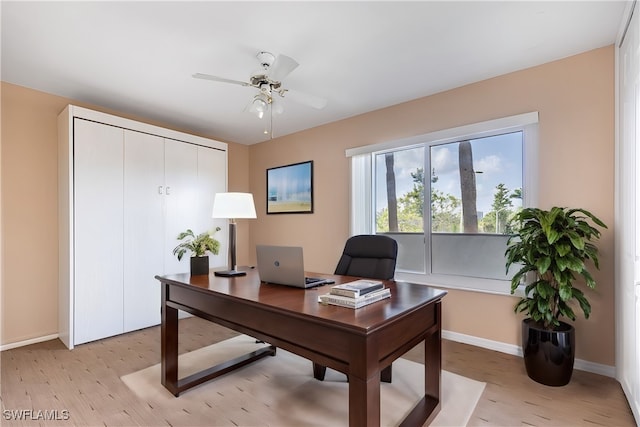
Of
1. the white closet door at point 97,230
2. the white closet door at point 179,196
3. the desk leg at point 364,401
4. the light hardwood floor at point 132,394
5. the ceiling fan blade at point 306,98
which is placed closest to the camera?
the desk leg at point 364,401

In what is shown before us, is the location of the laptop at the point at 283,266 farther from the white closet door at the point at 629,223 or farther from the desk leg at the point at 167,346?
the white closet door at the point at 629,223

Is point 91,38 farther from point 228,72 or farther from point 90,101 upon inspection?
point 90,101

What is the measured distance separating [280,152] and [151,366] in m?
3.15

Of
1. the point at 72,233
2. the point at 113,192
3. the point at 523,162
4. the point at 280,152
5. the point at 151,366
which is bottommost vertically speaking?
the point at 151,366

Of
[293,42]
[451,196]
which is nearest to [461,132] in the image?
[451,196]

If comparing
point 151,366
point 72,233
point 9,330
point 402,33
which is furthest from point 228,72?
point 9,330

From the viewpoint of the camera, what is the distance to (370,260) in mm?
2412

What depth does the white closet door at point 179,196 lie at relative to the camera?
3.70 meters

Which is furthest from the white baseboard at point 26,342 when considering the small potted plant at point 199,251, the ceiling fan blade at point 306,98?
the ceiling fan blade at point 306,98

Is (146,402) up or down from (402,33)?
down

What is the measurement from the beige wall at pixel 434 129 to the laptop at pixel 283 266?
6.38 ft

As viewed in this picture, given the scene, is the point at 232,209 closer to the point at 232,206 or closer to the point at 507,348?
the point at 232,206

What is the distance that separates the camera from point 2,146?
2871 mm

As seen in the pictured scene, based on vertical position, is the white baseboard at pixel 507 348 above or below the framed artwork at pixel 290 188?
below
